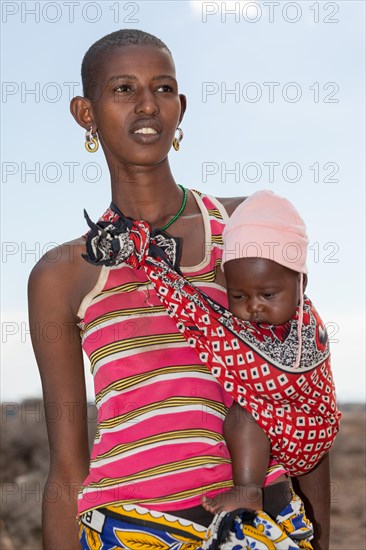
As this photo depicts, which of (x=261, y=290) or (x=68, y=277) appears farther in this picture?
(x=68, y=277)

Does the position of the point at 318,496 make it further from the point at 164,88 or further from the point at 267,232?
the point at 164,88

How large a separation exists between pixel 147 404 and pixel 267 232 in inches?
23.8

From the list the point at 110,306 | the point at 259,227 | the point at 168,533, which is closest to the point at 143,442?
the point at 168,533

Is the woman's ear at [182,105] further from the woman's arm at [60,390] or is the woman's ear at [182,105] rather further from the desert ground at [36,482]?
the desert ground at [36,482]

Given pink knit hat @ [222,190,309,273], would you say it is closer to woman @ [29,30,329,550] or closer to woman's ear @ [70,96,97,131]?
woman @ [29,30,329,550]

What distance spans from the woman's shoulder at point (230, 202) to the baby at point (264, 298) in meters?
0.22

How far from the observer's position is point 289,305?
8.45 feet

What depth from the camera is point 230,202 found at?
293 cm

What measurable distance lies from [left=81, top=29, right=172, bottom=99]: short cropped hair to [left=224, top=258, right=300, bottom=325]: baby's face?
0.73 m

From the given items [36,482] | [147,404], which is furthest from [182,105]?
[36,482]

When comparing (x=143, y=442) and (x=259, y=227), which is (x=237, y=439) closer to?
(x=143, y=442)

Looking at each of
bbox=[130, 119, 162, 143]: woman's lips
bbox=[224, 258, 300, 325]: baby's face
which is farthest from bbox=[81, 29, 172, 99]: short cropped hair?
bbox=[224, 258, 300, 325]: baby's face

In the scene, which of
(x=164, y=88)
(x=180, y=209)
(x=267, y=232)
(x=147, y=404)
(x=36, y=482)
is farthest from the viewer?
(x=36, y=482)

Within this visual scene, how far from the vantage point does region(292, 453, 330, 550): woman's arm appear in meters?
2.84
